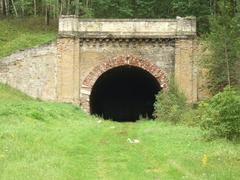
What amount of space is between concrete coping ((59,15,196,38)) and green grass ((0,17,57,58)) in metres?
9.61

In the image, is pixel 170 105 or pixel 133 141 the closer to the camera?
pixel 133 141

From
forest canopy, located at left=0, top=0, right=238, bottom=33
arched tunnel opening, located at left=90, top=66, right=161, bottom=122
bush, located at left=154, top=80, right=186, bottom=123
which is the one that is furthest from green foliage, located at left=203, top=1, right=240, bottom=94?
forest canopy, located at left=0, top=0, right=238, bottom=33

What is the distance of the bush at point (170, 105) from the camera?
86.1 ft

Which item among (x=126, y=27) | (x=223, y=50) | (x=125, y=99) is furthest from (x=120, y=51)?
(x=125, y=99)

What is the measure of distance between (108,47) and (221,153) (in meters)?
17.9

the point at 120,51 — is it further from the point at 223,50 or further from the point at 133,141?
the point at 133,141

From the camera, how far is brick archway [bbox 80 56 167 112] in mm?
31953

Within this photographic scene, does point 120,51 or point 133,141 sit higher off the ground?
point 120,51

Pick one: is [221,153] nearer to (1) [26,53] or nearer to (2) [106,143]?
(2) [106,143]

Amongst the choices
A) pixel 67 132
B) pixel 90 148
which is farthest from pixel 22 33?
pixel 90 148

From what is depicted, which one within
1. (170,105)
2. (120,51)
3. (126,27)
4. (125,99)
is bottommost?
(125,99)

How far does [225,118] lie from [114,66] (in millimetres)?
15340

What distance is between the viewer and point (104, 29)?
3200 centimetres

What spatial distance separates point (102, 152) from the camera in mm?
15852
